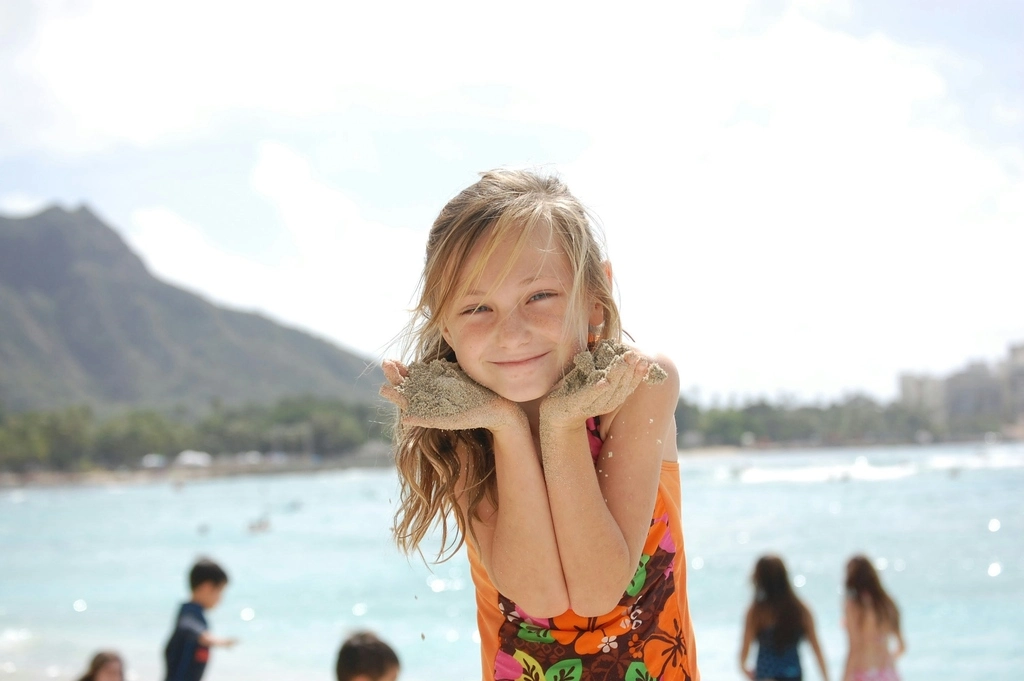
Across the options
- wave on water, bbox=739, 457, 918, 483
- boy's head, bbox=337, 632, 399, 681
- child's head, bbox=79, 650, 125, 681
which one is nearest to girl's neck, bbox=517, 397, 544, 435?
boy's head, bbox=337, 632, 399, 681

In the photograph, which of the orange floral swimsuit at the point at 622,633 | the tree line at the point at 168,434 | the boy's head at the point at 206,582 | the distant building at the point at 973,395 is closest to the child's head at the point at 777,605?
the boy's head at the point at 206,582

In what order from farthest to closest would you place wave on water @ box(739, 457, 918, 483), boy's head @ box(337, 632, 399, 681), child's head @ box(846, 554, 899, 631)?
wave on water @ box(739, 457, 918, 483) → child's head @ box(846, 554, 899, 631) → boy's head @ box(337, 632, 399, 681)

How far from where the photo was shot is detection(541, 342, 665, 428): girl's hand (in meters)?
1.38

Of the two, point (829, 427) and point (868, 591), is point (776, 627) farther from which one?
point (829, 427)

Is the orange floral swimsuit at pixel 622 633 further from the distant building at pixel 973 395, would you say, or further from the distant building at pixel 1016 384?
the distant building at pixel 1016 384

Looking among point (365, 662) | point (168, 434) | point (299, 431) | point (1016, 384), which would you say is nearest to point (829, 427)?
point (1016, 384)

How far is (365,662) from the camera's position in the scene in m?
3.90

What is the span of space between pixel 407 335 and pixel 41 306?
175 m

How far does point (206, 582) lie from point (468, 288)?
17.1 ft

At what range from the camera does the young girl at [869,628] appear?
21.4ft

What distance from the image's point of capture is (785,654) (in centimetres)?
644

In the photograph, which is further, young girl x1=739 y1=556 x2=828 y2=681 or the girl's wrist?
young girl x1=739 y1=556 x2=828 y2=681

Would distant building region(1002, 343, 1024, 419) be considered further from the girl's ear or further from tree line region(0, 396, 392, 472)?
the girl's ear

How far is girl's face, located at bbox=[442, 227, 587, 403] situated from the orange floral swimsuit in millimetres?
197
